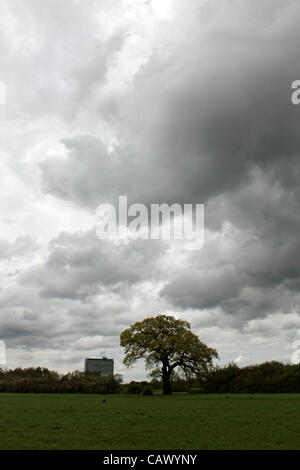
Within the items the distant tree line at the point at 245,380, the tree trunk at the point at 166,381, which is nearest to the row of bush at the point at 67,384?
the distant tree line at the point at 245,380

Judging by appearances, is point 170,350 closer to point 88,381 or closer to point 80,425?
point 88,381

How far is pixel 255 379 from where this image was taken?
204ft

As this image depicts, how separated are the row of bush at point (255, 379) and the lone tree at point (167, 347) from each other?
152 inches

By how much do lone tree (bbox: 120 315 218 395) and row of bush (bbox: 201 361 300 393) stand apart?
385cm

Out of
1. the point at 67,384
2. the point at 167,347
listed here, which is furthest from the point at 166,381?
the point at 67,384

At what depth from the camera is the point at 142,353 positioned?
57.6m

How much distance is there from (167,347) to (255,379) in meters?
16.1

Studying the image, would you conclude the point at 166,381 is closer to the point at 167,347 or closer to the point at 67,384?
the point at 167,347

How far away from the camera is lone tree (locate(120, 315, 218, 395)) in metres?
56.0

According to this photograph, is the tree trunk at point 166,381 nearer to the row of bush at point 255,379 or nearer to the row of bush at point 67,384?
the row of bush at point 255,379

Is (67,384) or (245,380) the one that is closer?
(245,380)

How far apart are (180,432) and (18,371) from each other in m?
90.7
